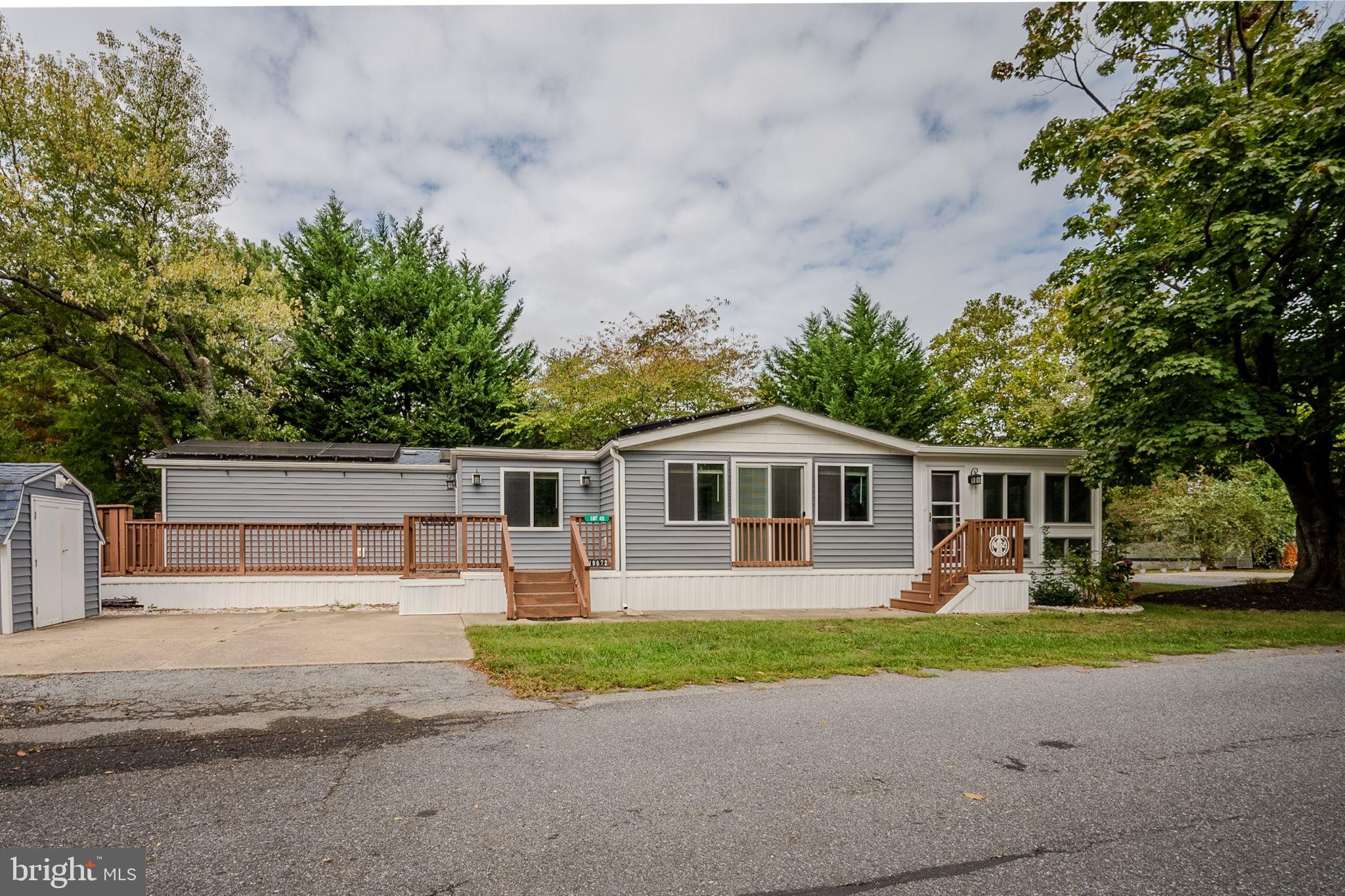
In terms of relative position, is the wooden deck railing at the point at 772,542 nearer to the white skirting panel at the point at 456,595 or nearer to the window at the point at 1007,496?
the window at the point at 1007,496

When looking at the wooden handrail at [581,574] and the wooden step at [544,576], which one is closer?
the wooden handrail at [581,574]

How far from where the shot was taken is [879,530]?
13445mm

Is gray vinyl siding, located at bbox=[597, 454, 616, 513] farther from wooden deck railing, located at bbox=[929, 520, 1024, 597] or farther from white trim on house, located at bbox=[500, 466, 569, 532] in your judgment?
wooden deck railing, located at bbox=[929, 520, 1024, 597]

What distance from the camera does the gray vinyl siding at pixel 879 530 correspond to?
1320 cm

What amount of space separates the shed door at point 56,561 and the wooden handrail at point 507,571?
5852mm

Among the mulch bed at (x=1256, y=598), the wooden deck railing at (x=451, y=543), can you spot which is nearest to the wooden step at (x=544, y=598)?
the wooden deck railing at (x=451, y=543)

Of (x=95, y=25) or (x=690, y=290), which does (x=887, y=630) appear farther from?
(x=95, y=25)

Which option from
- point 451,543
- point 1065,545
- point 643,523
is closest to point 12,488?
point 451,543

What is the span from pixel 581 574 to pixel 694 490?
2.76 m

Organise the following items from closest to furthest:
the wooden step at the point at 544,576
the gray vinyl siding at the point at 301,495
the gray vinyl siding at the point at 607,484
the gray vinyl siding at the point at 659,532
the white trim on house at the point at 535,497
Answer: the wooden step at the point at 544,576 < the gray vinyl siding at the point at 659,532 < the gray vinyl siding at the point at 607,484 < the gray vinyl siding at the point at 301,495 < the white trim on house at the point at 535,497

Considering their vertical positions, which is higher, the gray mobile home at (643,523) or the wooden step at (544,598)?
the gray mobile home at (643,523)

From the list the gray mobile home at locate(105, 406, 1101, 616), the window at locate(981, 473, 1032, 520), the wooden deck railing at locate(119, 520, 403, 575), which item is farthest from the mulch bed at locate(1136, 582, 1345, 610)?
the wooden deck railing at locate(119, 520, 403, 575)

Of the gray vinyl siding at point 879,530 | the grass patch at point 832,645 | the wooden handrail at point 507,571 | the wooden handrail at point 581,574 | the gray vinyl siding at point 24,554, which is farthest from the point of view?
the gray vinyl siding at point 879,530

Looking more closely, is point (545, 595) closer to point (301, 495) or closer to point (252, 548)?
point (252, 548)
